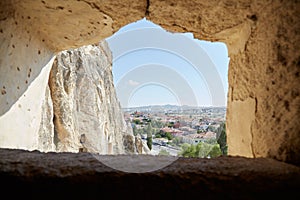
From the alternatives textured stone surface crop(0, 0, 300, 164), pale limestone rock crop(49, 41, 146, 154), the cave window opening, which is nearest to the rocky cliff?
pale limestone rock crop(49, 41, 146, 154)

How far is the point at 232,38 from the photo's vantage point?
1137 millimetres

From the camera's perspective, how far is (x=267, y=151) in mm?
749

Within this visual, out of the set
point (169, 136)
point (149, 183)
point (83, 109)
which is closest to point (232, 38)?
point (149, 183)

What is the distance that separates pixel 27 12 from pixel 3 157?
713mm

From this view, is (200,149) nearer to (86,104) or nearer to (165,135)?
(165,135)

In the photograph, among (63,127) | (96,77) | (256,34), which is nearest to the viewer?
(256,34)

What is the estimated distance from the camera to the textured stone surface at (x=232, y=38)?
0.68 meters

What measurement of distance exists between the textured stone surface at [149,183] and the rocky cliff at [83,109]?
3018 millimetres

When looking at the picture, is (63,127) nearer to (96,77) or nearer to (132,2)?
(96,77)

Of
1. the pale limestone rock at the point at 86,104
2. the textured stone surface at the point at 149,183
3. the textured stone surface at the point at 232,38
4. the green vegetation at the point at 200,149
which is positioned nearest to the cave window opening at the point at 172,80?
the green vegetation at the point at 200,149

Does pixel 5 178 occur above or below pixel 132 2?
below

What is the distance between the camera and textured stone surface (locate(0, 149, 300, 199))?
1.64ft

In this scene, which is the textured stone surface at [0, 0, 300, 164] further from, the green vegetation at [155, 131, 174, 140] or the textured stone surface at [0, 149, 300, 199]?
the green vegetation at [155, 131, 174, 140]

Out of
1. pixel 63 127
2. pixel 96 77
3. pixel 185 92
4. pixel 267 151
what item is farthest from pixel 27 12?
pixel 96 77
